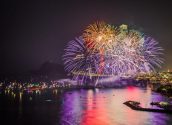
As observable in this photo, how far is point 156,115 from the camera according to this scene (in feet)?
132

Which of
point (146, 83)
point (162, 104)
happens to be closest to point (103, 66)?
point (162, 104)

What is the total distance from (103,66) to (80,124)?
70.1 ft

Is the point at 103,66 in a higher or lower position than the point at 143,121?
higher

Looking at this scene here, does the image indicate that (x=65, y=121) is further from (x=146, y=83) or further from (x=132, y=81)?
(x=132, y=81)

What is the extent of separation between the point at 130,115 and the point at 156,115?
364 centimetres

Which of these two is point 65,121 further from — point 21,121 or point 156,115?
point 156,115

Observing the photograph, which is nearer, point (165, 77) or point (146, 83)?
point (165, 77)

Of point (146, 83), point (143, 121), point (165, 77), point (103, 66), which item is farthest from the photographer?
point (146, 83)

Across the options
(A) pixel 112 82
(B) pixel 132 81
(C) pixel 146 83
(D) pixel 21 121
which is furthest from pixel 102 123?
(B) pixel 132 81

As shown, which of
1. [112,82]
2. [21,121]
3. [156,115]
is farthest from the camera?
[112,82]

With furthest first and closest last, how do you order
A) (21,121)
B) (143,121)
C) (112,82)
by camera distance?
(112,82)
(21,121)
(143,121)

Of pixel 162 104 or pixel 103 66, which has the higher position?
pixel 103 66

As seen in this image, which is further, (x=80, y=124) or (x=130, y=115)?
(x=130, y=115)

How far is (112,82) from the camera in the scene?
144250 mm
